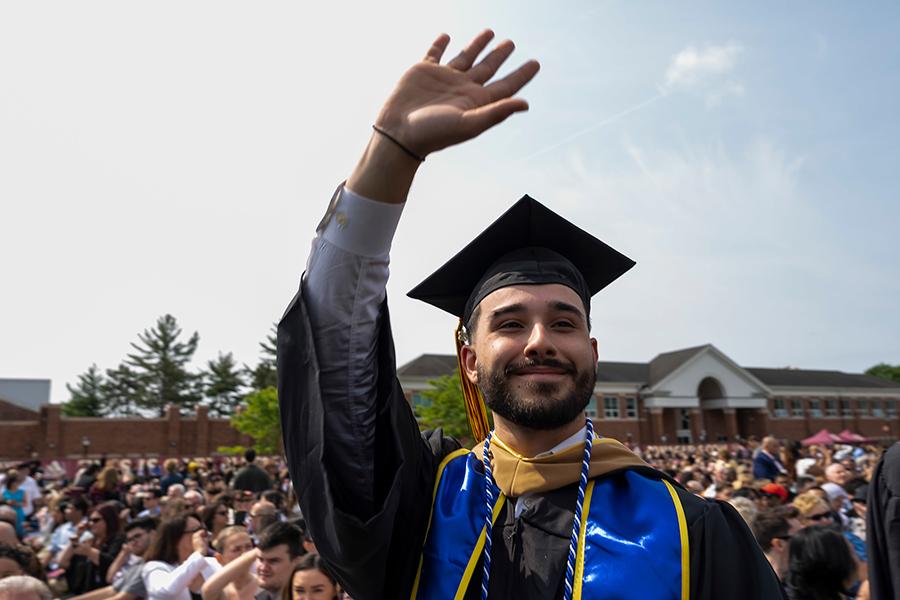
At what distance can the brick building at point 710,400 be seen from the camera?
51.6 meters

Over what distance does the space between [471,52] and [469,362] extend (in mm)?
909

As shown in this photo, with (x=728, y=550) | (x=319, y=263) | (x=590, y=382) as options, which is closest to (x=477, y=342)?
(x=590, y=382)

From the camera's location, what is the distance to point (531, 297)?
2016 mm

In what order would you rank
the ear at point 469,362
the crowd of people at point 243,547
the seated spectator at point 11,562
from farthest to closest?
the seated spectator at point 11,562
the crowd of people at point 243,547
the ear at point 469,362

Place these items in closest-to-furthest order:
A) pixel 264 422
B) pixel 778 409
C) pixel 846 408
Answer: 1. pixel 264 422
2. pixel 778 409
3. pixel 846 408

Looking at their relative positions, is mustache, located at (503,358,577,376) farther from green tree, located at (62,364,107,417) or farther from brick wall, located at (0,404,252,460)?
green tree, located at (62,364,107,417)

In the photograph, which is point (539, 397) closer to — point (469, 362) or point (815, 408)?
point (469, 362)

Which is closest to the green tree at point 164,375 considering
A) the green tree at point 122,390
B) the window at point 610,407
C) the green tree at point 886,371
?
the green tree at point 122,390

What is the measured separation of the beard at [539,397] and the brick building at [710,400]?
44.1m

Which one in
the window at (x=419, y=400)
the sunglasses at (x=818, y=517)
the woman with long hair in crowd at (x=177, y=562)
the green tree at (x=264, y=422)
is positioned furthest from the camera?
the window at (x=419, y=400)

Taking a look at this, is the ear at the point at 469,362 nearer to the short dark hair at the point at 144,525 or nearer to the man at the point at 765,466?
the short dark hair at the point at 144,525

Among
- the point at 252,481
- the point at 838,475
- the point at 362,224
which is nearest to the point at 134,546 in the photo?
the point at 252,481

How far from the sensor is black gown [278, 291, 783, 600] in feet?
Answer: 5.60

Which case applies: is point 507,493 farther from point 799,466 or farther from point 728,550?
point 799,466
